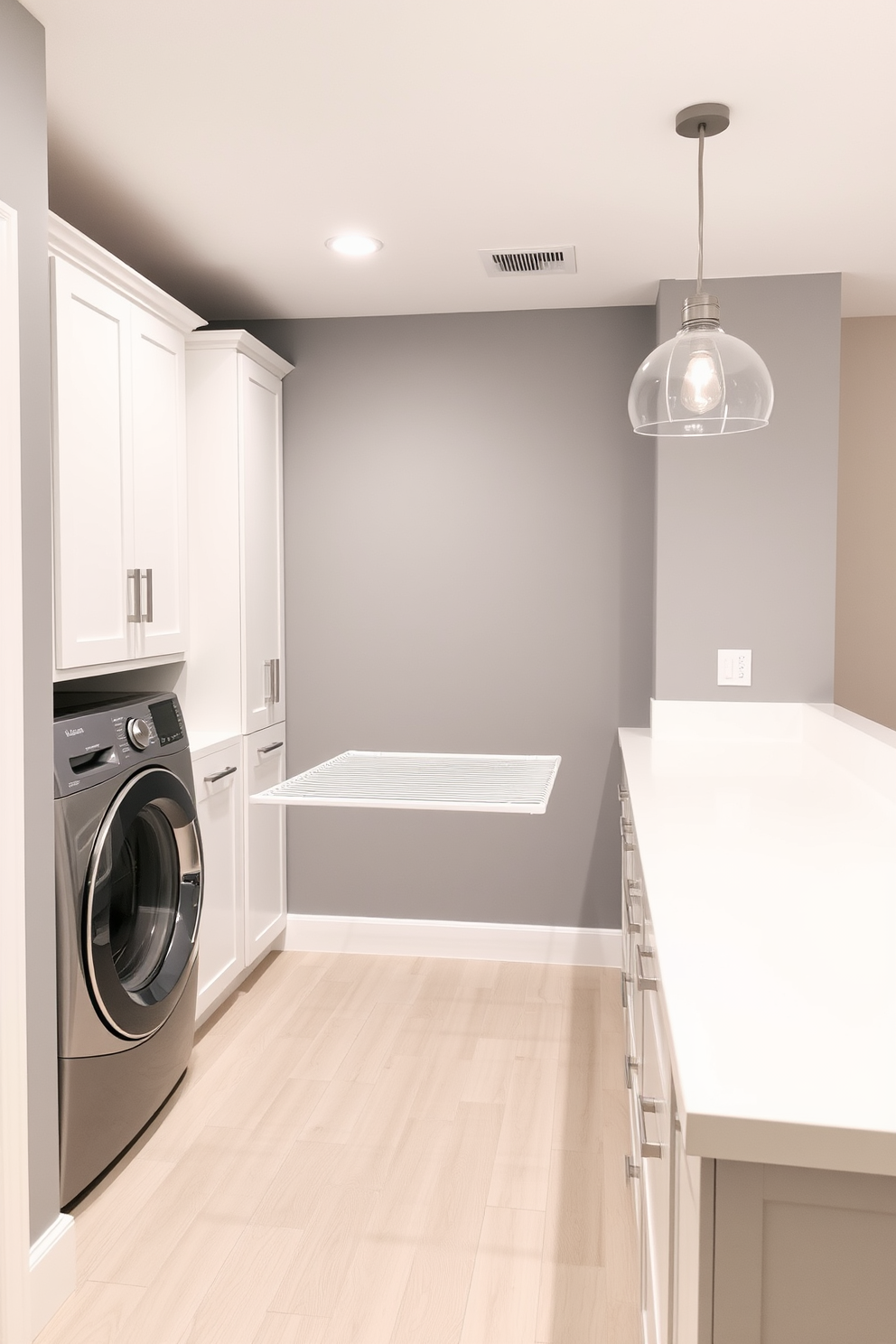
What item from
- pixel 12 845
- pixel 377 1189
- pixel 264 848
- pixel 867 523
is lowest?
pixel 377 1189

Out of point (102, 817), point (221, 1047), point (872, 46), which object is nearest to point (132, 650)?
point (102, 817)

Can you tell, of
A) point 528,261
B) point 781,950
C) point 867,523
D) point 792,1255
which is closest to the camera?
point 792,1255

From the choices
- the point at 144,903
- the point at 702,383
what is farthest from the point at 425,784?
the point at 702,383

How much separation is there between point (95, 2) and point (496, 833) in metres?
2.73

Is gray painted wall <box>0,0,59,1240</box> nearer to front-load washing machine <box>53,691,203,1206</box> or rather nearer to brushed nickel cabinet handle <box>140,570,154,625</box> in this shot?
front-load washing machine <box>53,691,203,1206</box>

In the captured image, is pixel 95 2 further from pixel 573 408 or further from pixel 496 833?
pixel 496 833

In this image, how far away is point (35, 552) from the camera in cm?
173

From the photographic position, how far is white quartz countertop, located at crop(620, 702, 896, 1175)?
0.75m

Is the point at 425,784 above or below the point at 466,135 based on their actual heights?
below

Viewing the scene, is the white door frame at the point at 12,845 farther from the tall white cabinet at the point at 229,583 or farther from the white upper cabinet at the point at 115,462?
the tall white cabinet at the point at 229,583

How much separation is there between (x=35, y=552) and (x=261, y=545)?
5.48 feet

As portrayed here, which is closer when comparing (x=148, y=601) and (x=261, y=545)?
(x=148, y=601)

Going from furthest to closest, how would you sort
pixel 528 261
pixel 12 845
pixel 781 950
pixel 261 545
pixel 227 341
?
pixel 261 545 → pixel 227 341 → pixel 528 261 → pixel 12 845 → pixel 781 950

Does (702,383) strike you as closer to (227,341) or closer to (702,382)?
(702,382)
